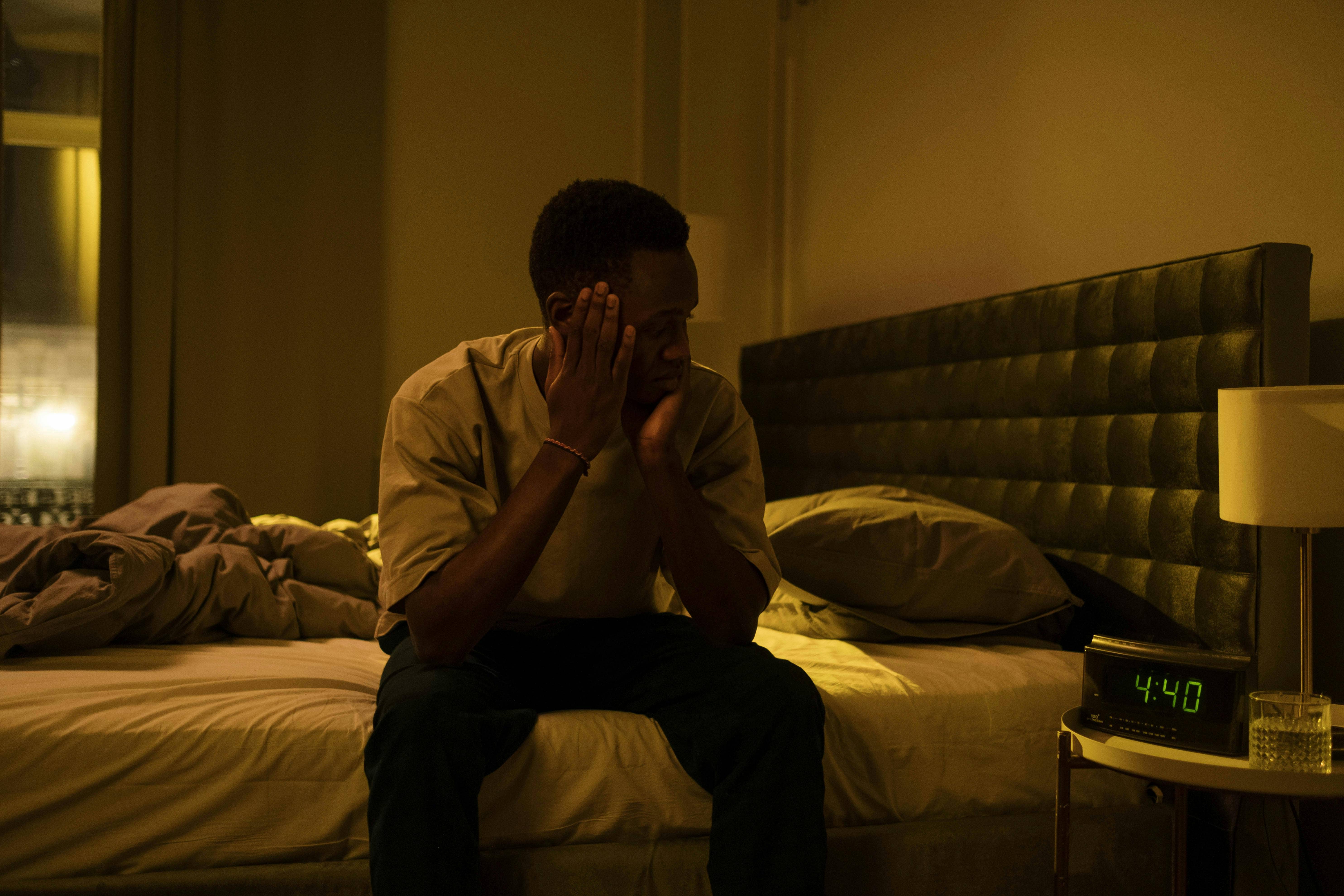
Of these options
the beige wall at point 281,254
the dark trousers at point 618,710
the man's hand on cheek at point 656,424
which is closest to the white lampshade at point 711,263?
the beige wall at point 281,254

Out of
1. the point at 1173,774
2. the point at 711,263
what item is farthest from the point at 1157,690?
the point at 711,263

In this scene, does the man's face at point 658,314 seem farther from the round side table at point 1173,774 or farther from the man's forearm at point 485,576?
the round side table at point 1173,774

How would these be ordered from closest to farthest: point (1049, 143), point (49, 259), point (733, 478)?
point (733, 478) < point (1049, 143) < point (49, 259)

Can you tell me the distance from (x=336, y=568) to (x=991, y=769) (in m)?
1.27

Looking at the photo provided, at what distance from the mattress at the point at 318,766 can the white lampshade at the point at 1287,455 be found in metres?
0.49

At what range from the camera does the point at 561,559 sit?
1472 millimetres

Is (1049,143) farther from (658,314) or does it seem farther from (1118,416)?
(658,314)

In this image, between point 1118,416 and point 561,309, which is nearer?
point 561,309

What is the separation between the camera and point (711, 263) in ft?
11.6

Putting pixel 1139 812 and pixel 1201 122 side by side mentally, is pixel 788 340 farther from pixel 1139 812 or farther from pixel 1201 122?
pixel 1139 812

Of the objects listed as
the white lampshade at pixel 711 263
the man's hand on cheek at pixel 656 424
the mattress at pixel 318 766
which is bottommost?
the mattress at pixel 318 766

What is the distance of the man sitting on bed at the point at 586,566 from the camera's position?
121 cm

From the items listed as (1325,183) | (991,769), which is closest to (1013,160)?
(1325,183)

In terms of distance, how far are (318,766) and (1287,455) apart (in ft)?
4.31
